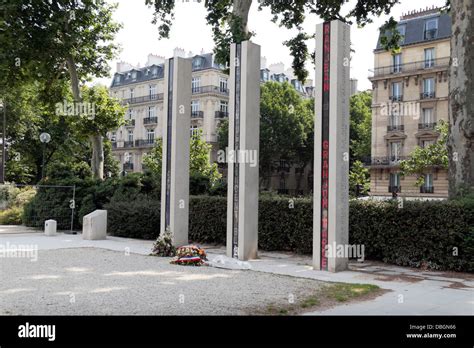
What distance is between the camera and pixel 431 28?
55594mm

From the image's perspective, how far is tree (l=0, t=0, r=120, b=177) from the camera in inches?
1025

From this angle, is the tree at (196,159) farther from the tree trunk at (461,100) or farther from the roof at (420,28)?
the tree trunk at (461,100)

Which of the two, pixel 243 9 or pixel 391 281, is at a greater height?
pixel 243 9

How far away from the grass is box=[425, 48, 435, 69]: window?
161 feet

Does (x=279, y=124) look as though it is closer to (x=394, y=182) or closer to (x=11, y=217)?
(x=394, y=182)

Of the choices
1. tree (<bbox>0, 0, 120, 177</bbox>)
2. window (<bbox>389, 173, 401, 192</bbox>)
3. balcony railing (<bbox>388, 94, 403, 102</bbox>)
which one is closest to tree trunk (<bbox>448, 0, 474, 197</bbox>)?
tree (<bbox>0, 0, 120, 177</bbox>)

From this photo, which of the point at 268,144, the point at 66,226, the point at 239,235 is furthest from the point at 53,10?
the point at 268,144

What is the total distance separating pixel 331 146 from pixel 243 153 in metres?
3.15

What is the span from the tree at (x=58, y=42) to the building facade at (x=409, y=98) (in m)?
34.0

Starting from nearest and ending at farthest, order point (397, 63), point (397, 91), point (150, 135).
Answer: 1. point (397, 63)
2. point (397, 91)
3. point (150, 135)

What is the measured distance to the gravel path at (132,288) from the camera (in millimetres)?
8859

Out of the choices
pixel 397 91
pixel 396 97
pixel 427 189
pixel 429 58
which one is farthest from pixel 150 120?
pixel 427 189

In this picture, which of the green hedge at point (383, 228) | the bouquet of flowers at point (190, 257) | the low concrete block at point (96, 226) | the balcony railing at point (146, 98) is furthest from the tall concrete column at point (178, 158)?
the balcony railing at point (146, 98)

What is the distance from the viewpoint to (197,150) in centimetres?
5209
